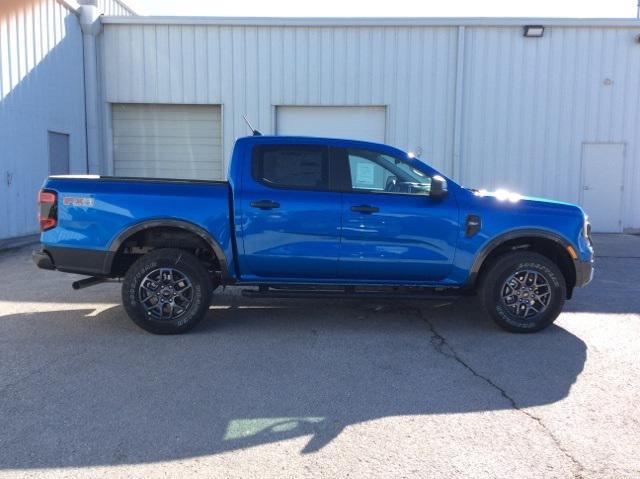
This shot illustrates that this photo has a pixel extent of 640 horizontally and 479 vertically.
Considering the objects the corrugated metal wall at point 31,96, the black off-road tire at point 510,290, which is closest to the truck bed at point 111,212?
the black off-road tire at point 510,290

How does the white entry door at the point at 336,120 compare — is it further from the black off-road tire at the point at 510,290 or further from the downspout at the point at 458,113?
the black off-road tire at the point at 510,290

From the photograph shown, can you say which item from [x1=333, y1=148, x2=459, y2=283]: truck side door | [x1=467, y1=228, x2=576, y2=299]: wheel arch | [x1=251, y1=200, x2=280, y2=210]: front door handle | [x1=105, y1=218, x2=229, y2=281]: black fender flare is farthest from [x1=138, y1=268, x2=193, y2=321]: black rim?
[x1=467, y1=228, x2=576, y2=299]: wheel arch

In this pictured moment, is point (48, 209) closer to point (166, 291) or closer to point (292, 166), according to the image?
point (166, 291)

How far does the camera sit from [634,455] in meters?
3.32

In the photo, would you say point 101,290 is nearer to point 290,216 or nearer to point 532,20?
point 290,216

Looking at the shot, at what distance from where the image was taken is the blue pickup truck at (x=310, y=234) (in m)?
5.45

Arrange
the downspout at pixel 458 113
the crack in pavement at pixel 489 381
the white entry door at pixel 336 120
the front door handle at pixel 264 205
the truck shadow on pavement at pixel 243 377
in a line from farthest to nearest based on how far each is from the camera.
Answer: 1. the white entry door at pixel 336 120
2. the downspout at pixel 458 113
3. the front door handle at pixel 264 205
4. the truck shadow on pavement at pixel 243 377
5. the crack in pavement at pixel 489 381

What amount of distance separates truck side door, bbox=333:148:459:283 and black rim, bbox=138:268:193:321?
1547 mm

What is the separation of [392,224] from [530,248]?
157cm

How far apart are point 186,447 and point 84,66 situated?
516 inches

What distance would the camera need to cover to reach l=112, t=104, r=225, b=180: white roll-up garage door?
14.5 metres

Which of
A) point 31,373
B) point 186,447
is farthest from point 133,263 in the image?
point 186,447

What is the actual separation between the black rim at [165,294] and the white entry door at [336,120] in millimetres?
9340

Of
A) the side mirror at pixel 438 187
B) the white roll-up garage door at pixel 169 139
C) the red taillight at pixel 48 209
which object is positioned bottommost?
the red taillight at pixel 48 209
